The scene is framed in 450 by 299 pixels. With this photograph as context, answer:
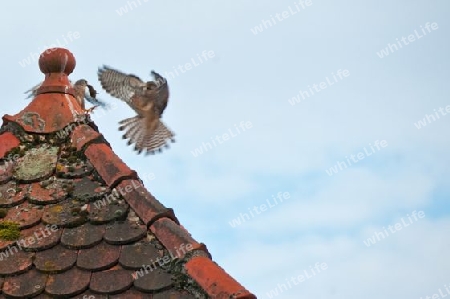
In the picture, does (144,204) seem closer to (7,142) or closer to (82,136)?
(82,136)

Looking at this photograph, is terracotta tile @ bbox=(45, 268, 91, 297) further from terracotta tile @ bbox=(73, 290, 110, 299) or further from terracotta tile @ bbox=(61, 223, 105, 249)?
terracotta tile @ bbox=(61, 223, 105, 249)

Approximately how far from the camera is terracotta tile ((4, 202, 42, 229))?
3613 mm

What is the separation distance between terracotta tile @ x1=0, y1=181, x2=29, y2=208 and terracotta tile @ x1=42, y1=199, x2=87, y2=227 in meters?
0.17

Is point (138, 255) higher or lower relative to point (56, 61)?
lower

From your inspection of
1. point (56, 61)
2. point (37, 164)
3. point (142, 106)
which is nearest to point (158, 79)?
point (142, 106)

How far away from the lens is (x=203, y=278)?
3.19 m

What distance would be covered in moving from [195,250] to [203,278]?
182 millimetres

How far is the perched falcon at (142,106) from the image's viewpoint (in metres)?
6.15

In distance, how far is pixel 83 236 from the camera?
3.47 meters

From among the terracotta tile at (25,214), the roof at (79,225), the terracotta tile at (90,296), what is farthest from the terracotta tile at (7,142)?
the terracotta tile at (90,296)

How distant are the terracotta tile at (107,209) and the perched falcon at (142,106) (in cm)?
238

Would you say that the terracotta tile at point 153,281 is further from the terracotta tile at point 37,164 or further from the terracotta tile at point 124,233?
the terracotta tile at point 37,164

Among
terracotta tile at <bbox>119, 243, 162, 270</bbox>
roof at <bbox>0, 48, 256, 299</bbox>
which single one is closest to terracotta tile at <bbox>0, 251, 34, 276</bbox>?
roof at <bbox>0, 48, 256, 299</bbox>

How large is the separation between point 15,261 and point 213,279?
918 mm
